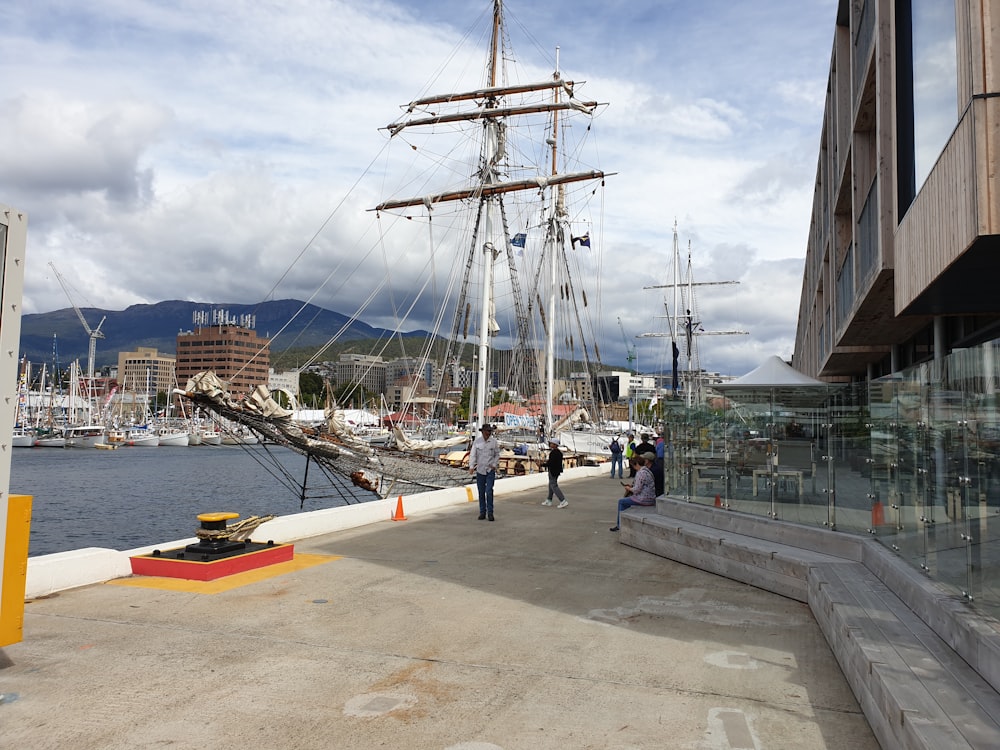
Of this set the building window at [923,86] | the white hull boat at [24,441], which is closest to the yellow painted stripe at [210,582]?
the building window at [923,86]

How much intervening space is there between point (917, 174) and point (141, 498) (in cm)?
4081

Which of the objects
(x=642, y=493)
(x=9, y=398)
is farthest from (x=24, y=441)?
(x=9, y=398)

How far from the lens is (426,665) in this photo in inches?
233

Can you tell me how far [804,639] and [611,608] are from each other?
76.1 inches

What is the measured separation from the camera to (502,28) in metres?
38.0

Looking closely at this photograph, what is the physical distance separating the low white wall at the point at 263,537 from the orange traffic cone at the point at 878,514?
26.1 feet

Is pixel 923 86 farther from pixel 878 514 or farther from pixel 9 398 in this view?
pixel 9 398

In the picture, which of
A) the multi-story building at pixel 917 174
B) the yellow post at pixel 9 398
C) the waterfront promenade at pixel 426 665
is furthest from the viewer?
the multi-story building at pixel 917 174

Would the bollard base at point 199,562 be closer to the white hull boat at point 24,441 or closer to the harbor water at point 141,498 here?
the harbor water at point 141,498

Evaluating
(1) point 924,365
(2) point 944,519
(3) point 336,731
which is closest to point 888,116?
(1) point 924,365

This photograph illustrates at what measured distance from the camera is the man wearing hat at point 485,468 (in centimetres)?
1458

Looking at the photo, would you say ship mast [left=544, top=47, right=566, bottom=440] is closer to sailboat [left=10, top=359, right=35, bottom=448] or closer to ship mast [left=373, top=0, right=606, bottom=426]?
ship mast [left=373, top=0, right=606, bottom=426]

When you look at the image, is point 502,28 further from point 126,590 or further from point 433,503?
point 126,590

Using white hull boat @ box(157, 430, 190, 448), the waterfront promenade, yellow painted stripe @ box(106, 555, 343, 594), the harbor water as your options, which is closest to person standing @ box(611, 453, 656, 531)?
the waterfront promenade
